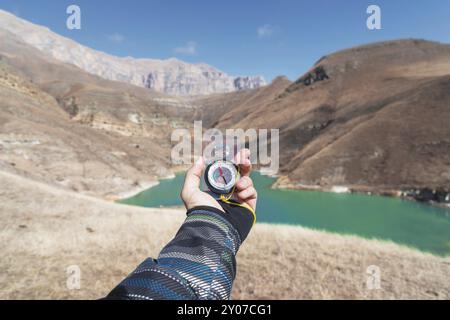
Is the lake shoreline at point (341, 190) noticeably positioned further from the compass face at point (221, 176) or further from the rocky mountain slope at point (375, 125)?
the compass face at point (221, 176)

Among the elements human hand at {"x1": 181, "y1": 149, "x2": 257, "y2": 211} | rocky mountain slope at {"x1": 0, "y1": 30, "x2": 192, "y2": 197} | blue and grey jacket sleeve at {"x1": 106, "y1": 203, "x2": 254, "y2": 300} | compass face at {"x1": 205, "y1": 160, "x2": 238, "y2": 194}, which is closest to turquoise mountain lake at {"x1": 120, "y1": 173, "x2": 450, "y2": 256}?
rocky mountain slope at {"x1": 0, "y1": 30, "x2": 192, "y2": 197}

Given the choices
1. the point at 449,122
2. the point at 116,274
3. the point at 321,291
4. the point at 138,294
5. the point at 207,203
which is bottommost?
the point at 321,291

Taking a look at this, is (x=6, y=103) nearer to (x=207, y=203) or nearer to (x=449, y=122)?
(x=207, y=203)

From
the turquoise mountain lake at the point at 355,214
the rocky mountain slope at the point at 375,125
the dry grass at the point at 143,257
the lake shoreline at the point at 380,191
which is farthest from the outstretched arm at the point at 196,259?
the rocky mountain slope at the point at 375,125

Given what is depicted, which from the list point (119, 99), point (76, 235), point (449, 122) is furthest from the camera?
point (119, 99)

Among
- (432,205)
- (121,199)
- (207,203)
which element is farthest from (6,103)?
(432,205)

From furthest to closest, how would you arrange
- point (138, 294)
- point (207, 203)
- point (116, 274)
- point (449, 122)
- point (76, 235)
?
1. point (449, 122)
2. point (76, 235)
3. point (116, 274)
4. point (207, 203)
5. point (138, 294)

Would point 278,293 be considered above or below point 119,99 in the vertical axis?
below

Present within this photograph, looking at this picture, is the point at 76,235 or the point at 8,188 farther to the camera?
the point at 8,188
